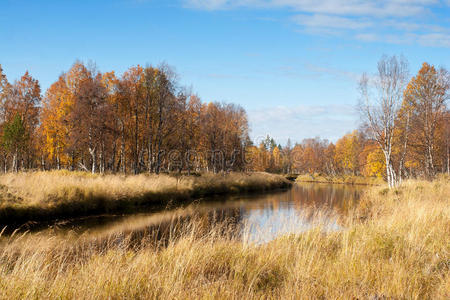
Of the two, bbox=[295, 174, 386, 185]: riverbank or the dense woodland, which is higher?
the dense woodland

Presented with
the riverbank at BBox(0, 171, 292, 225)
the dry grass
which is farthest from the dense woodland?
the dry grass

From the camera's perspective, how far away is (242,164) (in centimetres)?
4784

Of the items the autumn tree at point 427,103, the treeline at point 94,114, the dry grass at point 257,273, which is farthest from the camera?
the treeline at point 94,114

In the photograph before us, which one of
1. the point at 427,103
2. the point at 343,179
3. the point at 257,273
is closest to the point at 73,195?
the point at 257,273

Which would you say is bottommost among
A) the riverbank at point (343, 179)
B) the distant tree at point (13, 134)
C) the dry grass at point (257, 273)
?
the riverbank at point (343, 179)

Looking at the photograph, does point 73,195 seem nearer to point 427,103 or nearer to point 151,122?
point 151,122

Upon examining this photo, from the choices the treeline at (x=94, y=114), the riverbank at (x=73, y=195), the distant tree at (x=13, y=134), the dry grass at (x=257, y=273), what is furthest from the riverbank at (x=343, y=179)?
the distant tree at (x=13, y=134)

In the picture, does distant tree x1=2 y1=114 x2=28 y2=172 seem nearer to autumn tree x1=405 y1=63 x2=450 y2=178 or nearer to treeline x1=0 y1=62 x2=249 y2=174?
treeline x1=0 y1=62 x2=249 y2=174

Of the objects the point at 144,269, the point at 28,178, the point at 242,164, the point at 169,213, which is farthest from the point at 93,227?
the point at 242,164

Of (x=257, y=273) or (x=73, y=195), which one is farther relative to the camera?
(x=73, y=195)

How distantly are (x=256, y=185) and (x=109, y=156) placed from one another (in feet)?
62.0

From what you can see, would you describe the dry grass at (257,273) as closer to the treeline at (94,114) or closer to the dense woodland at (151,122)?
the dense woodland at (151,122)

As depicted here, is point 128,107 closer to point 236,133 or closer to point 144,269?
point 236,133

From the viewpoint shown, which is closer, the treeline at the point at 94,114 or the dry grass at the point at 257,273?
the dry grass at the point at 257,273
